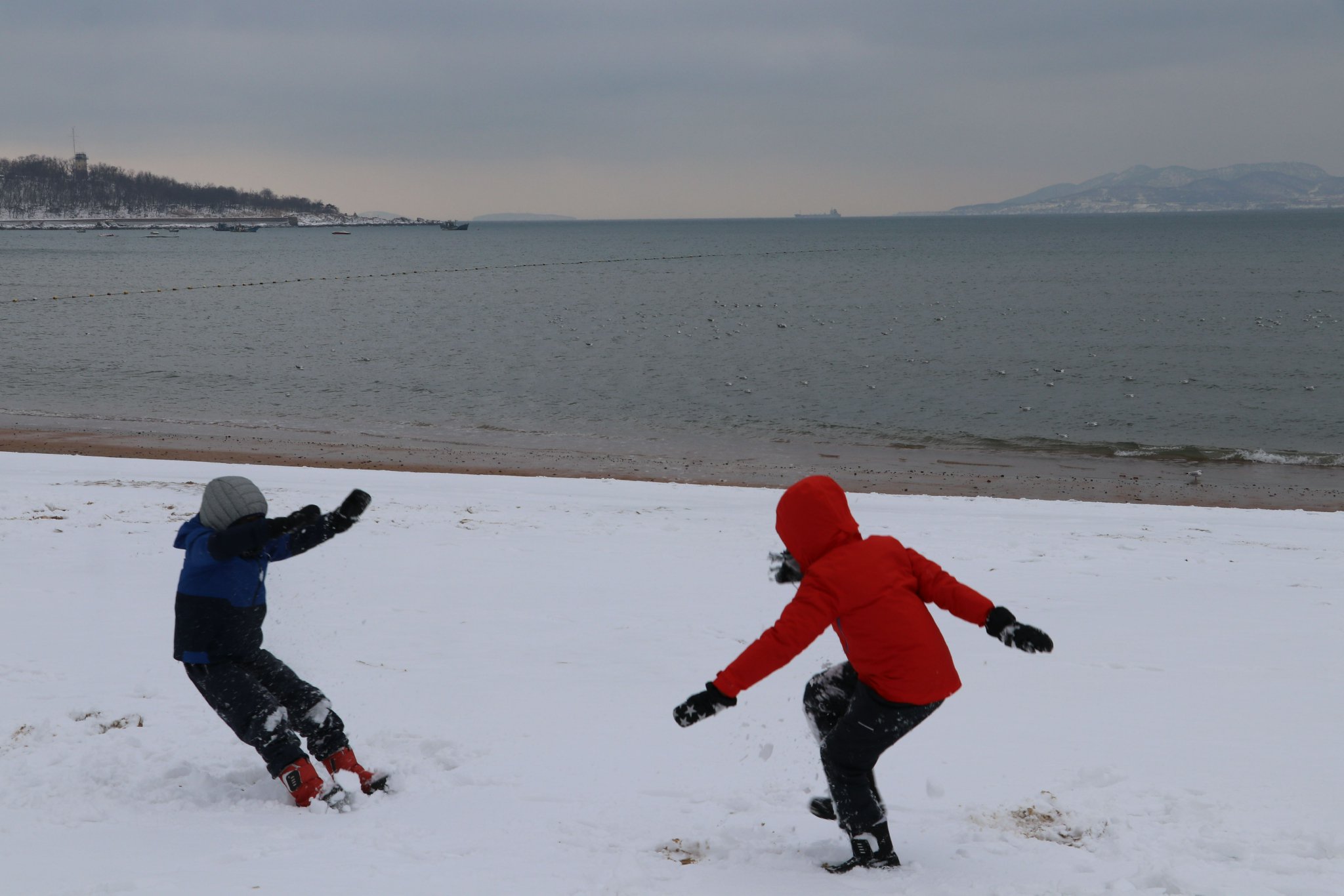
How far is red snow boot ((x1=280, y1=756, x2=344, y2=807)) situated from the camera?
4.20 m

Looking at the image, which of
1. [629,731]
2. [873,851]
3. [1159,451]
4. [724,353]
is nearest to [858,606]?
[873,851]

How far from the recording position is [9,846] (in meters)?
3.75

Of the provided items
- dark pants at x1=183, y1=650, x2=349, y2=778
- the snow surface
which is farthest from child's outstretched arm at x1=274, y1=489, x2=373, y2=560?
the snow surface

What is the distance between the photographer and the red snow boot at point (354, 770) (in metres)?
4.39

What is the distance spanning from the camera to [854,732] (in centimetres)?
371

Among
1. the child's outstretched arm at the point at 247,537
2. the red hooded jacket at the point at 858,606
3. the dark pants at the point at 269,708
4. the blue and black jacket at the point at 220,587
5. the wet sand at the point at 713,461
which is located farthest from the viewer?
the wet sand at the point at 713,461

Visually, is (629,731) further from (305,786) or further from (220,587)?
(220,587)

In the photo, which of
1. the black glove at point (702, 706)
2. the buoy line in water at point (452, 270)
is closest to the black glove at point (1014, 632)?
the black glove at point (702, 706)

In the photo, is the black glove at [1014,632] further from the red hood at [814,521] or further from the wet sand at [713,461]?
the wet sand at [713,461]

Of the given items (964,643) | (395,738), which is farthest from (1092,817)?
(395,738)

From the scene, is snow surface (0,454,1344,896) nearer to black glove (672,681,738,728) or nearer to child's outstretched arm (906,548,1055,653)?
black glove (672,681,738,728)

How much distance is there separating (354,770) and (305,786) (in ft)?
0.81

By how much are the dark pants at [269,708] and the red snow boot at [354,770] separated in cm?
3

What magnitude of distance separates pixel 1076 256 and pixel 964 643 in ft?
369
